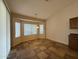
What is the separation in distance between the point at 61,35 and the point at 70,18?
5.34 feet

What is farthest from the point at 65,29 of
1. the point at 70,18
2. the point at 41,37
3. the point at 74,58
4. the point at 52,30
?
the point at 41,37

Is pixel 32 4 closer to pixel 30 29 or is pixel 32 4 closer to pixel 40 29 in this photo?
pixel 30 29

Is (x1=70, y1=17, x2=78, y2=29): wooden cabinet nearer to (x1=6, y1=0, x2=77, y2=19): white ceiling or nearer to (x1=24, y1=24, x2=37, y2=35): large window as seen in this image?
(x1=6, y1=0, x2=77, y2=19): white ceiling

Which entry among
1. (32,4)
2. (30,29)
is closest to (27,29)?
(30,29)

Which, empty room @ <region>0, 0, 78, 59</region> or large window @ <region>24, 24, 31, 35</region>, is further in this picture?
large window @ <region>24, 24, 31, 35</region>

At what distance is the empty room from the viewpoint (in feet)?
11.6

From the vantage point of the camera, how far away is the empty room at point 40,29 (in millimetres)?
3526

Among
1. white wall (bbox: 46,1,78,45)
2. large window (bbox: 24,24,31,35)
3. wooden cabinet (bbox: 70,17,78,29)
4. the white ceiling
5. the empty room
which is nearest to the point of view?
the empty room

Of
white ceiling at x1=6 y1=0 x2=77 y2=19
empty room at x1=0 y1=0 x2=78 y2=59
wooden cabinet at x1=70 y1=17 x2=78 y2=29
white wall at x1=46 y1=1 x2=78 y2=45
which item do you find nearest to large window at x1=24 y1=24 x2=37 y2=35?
empty room at x1=0 y1=0 x2=78 y2=59

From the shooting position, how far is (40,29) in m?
8.72

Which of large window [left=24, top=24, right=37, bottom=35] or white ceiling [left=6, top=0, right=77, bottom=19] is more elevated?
white ceiling [left=6, top=0, right=77, bottom=19]

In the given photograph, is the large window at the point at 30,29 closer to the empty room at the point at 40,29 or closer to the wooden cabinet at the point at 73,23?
the empty room at the point at 40,29

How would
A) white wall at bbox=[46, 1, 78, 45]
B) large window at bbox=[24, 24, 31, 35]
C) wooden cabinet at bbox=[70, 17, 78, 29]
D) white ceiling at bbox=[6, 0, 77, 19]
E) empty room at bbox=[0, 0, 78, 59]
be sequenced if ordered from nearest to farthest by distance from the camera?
1. empty room at bbox=[0, 0, 78, 59]
2. white ceiling at bbox=[6, 0, 77, 19]
3. wooden cabinet at bbox=[70, 17, 78, 29]
4. white wall at bbox=[46, 1, 78, 45]
5. large window at bbox=[24, 24, 31, 35]

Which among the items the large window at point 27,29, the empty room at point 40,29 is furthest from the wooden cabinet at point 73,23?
the large window at point 27,29
